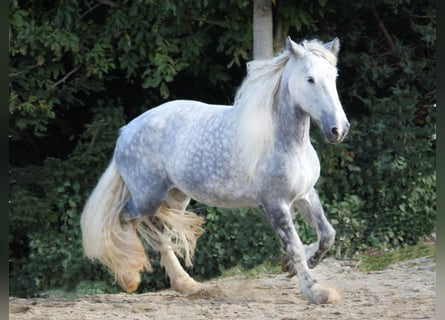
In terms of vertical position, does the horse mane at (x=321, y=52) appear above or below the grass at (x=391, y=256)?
above

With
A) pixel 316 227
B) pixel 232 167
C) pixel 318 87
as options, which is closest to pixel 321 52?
pixel 318 87

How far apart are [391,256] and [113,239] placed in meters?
2.71

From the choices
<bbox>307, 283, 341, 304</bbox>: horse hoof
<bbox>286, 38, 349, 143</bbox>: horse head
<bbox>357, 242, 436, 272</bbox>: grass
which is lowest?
<bbox>357, 242, 436, 272</bbox>: grass

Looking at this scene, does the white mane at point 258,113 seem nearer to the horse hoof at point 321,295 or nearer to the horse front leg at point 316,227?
the horse front leg at point 316,227

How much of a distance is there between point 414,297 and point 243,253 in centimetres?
255

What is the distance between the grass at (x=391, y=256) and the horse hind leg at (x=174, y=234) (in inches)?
70.6

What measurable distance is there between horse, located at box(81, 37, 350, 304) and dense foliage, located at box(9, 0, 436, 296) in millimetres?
1909

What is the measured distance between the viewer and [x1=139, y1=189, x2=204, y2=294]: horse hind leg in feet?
17.7

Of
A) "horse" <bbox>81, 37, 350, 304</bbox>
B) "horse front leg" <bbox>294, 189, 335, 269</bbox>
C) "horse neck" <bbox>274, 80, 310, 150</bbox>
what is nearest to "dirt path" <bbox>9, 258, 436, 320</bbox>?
"horse" <bbox>81, 37, 350, 304</bbox>

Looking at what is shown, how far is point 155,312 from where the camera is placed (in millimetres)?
4738

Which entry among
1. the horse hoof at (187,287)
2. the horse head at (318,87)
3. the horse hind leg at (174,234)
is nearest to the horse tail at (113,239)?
the horse hind leg at (174,234)

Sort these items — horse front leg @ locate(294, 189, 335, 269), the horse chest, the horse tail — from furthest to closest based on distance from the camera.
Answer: the horse tail
horse front leg @ locate(294, 189, 335, 269)
the horse chest

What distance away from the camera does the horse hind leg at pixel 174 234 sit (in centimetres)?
539

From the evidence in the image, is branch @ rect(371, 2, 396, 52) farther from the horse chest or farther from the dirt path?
the horse chest
